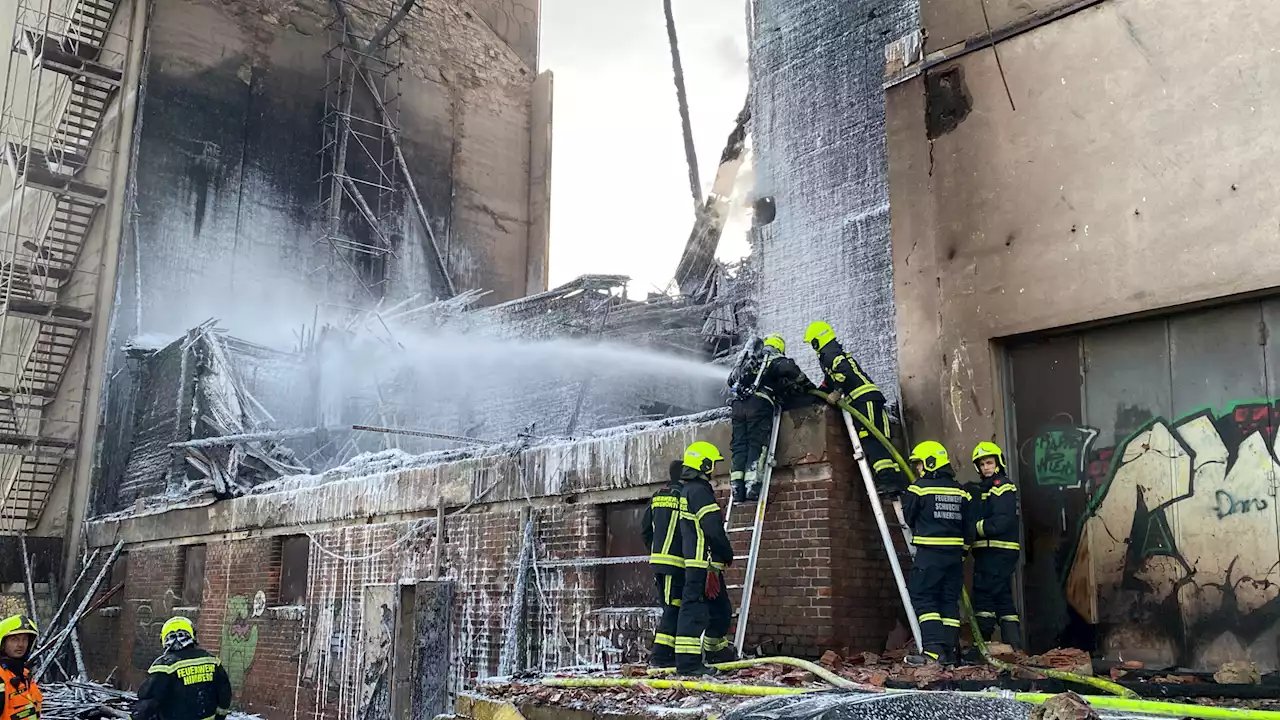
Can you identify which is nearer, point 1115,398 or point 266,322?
point 1115,398

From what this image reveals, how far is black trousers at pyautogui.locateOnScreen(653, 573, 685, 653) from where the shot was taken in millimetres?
6895

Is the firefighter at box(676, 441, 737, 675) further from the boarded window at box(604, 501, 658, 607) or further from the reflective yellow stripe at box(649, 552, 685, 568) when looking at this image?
the boarded window at box(604, 501, 658, 607)

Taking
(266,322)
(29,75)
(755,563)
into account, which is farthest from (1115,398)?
(29,75)

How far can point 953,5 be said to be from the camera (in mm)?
8273

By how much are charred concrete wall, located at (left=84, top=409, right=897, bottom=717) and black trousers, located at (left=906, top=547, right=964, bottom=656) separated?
711mm

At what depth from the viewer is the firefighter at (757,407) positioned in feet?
24.5

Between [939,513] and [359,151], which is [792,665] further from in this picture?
[359,151]

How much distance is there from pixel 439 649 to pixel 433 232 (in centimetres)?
1556

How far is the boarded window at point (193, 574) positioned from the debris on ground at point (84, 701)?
4.51ft

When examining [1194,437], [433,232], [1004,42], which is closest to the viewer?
[1194,437]

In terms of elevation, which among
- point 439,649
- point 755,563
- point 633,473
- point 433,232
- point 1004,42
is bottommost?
point 439,649

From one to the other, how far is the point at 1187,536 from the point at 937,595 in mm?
1596

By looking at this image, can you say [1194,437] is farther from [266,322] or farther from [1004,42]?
[266,322]

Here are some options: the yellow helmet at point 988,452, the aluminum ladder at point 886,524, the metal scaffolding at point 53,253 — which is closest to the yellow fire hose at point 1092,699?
the aluminum ladder at point 886,524
